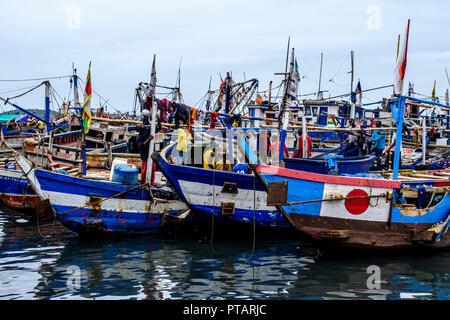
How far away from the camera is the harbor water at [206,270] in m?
7.95

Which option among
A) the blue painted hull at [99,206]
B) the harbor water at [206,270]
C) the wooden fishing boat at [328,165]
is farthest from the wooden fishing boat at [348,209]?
the blue painted hull at [99,206]

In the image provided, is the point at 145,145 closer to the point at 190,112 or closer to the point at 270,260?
the point at 190,112

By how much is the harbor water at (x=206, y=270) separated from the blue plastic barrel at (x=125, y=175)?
159 cm

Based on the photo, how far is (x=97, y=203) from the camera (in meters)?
11.6

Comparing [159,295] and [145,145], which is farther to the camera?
[145,145]

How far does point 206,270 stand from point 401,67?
612 cm

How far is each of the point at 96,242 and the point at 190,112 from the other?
14.1 feet

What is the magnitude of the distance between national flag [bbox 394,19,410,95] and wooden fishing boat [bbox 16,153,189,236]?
6.12 metres

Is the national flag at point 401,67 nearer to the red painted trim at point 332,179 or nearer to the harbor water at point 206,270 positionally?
the red painted trim at point 332,179

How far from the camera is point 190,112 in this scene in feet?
41.3

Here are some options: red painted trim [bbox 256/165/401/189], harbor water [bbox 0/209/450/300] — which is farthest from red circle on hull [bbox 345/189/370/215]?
harbor water [bbox 0/209/450/300]

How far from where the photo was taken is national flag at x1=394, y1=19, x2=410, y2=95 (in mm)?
9890
